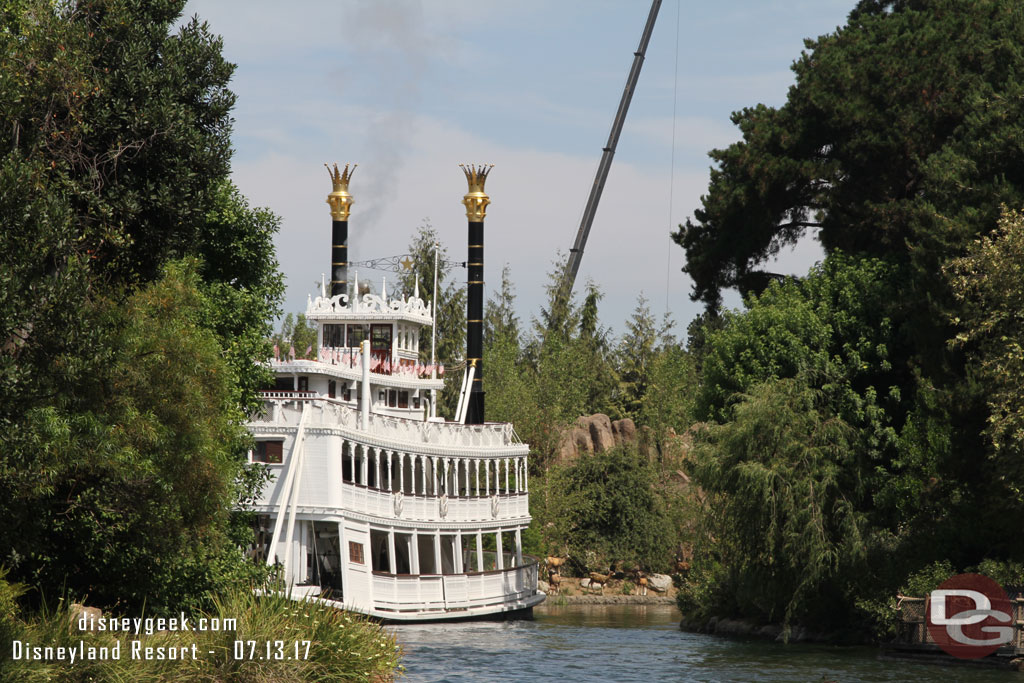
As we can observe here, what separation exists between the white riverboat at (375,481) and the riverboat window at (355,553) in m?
0.04

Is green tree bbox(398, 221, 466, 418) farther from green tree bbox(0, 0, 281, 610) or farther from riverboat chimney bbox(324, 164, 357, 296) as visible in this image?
green tree bbox(0, 0, 281, 610)

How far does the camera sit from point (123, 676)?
1584 cm

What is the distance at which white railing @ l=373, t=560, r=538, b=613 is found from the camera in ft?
128

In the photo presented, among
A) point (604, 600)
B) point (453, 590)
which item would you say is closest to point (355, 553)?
point (453, 590)

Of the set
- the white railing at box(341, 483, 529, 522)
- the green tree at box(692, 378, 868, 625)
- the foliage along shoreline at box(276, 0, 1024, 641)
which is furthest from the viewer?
the white railing at box(341, 483, 529, 522)

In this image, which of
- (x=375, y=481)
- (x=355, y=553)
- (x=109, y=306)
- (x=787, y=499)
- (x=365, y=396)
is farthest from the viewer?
(x=375, y=481)

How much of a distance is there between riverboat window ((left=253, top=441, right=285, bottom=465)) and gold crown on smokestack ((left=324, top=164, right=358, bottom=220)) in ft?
65.4

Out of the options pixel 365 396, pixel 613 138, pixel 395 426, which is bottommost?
pixel 395 426

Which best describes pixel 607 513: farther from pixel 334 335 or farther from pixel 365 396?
pixel 365 396

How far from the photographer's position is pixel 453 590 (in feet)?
137

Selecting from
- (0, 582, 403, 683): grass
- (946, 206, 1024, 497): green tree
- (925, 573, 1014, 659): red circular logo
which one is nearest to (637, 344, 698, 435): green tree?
(925, 573, 1014, 659): red circular logo

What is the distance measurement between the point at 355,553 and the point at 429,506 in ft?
15.7

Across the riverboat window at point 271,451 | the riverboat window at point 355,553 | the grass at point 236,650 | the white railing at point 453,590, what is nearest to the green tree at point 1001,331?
the grass at point 236,650

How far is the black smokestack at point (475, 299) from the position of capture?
55188mm
